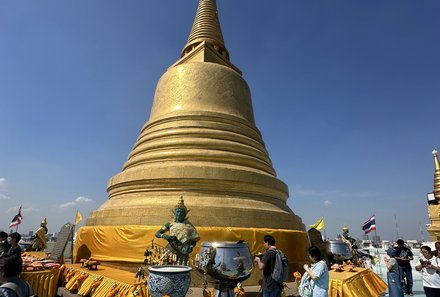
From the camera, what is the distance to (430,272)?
6.34 m

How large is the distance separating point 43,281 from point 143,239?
2610mm

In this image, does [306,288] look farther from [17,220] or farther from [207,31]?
[17,220]

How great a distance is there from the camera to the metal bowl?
5.07 metres

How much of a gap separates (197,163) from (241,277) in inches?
236

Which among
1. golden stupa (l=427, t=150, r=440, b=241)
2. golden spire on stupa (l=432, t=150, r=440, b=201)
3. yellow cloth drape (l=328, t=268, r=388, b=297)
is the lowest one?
yellow cloth drape (l=328, t=268, r=388, b=297)

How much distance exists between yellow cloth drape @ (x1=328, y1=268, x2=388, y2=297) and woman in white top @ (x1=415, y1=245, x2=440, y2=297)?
157 centimetres

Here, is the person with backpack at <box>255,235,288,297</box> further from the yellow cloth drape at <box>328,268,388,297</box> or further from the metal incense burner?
the yellow cloth drape at <box>328,268,388,297</box>

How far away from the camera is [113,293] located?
20.9ft

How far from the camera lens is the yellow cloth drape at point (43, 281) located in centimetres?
713

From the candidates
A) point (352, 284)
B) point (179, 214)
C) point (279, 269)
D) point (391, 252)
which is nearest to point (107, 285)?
point (179, 214)

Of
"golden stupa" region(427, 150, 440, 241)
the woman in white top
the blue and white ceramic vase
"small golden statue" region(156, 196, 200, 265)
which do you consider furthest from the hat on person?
"golden stupa" region(427, 150, 440, 241)

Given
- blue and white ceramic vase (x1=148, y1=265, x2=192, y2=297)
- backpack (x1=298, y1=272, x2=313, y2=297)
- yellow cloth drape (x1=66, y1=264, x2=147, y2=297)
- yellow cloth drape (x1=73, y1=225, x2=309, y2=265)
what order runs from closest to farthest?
blue and white ceramic vase (x1=148, y1=265, x2=192, y2=297), backpack (x1=298, y1=272, x2=313, y2=297), yellow cloth drape (x1=66, y1=264, x2=147, y2=297), yellow cloth drape (x1=73, y1=225, x2=309, y2=265)

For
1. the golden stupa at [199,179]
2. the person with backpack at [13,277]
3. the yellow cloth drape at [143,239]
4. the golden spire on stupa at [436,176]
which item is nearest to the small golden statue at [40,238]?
the golden stupa at [199,179]

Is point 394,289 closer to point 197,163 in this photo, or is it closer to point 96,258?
point 197,163
